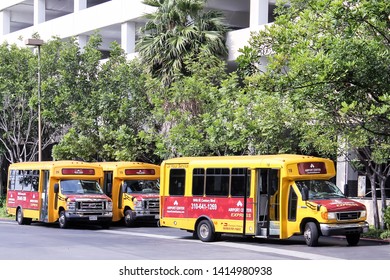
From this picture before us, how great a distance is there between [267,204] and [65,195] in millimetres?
10405

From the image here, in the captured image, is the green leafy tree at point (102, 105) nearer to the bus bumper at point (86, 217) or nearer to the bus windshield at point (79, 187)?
the bus windshield at point (79, 187)

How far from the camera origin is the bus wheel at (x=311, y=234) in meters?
22.2

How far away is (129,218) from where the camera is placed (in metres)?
32.2

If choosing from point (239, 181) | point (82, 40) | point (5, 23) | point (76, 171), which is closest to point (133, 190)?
point (76, 171)

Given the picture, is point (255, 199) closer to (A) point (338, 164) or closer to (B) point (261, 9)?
(A) point (338, 164)

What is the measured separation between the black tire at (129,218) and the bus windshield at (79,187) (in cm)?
158

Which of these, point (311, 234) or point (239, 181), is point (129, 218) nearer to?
point (239, 181)

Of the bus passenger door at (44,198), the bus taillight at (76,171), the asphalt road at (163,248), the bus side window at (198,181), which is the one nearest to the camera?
the asphalt road at (163,248)

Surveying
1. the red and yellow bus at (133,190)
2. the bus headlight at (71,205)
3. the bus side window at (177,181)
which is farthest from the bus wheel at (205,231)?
the red and yellow bus at (133,190)

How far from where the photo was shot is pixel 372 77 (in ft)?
63.9

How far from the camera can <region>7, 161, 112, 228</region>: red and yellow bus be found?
3004 centimetres
